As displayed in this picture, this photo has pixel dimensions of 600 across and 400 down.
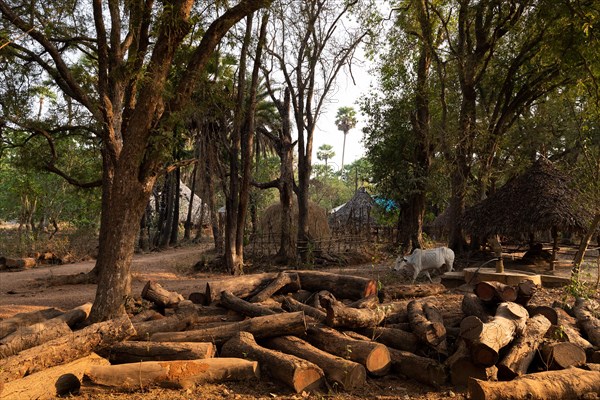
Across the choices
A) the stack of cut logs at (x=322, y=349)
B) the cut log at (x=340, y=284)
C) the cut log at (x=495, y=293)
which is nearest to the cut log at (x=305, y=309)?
the stack of cut logs at (x=322, y=349)

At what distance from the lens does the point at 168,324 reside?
20.9ft

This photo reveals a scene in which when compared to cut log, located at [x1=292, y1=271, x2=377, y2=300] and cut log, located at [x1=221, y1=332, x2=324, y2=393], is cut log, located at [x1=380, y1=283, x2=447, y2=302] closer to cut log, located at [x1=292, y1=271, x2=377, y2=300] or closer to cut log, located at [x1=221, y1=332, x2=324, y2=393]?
cut log, located at [x1=292, y1=271, x2=377, y2=300]

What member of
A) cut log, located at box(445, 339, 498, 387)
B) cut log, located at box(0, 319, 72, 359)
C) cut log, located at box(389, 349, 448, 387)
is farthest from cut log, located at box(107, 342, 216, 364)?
cut log, located at box(445, 339, 498, 387)

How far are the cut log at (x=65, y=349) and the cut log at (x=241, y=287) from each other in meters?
2.14

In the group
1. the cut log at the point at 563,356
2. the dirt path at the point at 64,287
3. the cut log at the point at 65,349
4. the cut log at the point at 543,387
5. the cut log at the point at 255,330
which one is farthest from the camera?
the dirt path at the point at 64,287

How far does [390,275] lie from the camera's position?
12859mm

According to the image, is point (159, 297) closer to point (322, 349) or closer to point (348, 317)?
point (322, 349)

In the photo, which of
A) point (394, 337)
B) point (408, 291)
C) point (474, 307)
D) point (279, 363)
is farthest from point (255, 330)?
point (408, 291)

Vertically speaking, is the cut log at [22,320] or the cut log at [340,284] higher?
the cut log at [340,284]

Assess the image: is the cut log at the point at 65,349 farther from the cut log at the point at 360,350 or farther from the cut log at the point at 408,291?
the cut log at the point at 408,291

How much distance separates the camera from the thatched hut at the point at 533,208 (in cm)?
1333

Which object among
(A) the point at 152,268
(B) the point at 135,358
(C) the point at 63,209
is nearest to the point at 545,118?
(A) the point at 152,268

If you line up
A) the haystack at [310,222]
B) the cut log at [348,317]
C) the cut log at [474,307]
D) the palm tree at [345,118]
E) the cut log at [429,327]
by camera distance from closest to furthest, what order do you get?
the cut log at [429,327] → the cut log at [348,317] → the cut log at [474,307] → the haystack at [310,222] → the palm tree at [345,118]

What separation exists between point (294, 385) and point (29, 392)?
2.52 m
